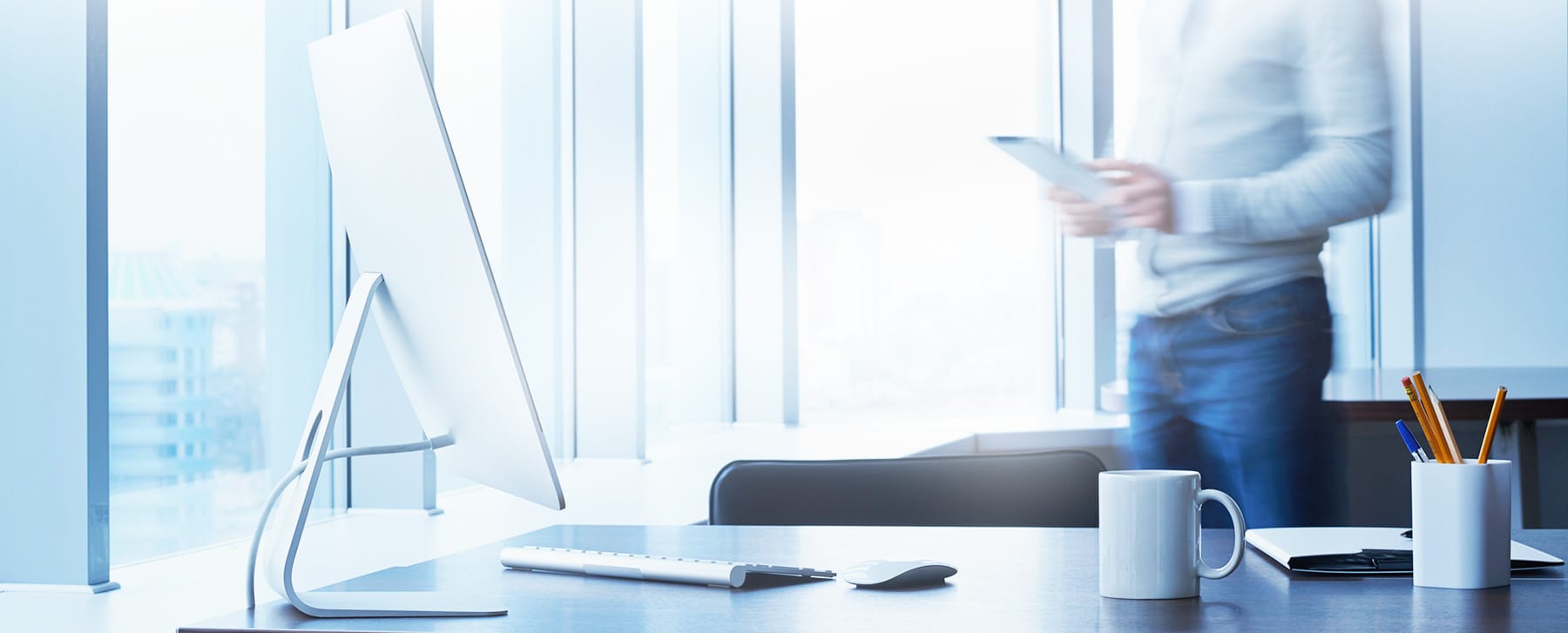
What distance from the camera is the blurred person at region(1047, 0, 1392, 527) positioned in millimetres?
1594

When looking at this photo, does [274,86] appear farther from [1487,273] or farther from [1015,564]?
[1487,273]

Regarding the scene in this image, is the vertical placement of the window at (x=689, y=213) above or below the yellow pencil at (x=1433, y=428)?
above

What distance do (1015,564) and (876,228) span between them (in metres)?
3.12

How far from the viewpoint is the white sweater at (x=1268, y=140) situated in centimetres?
158

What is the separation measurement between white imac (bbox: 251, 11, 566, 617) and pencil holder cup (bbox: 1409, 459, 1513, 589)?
0.60 metres

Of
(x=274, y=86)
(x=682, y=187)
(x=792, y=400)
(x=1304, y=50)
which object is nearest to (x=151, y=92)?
(x=274, y=86)

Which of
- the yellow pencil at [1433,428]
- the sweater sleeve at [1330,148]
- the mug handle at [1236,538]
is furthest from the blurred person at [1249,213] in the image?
the mug handle at [1236,538]

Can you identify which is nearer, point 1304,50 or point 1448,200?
point 1304,50

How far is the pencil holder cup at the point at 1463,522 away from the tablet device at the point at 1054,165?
71 cm

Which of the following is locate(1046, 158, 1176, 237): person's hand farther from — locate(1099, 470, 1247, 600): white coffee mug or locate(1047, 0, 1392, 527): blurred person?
locate(1099, 470, 1247, 600): white coffee mug

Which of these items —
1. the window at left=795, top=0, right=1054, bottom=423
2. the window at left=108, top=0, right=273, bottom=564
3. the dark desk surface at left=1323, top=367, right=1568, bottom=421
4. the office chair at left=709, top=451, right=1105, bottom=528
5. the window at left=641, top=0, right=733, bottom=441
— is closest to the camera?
the office chair at left=709, top=451, right=1105, bottom=528

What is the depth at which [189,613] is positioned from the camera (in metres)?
1.43

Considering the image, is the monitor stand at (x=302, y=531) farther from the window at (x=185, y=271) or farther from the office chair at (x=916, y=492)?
the window at (x=185, y=271)

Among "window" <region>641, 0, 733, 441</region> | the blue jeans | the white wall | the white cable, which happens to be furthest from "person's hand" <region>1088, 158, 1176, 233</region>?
the white wall
